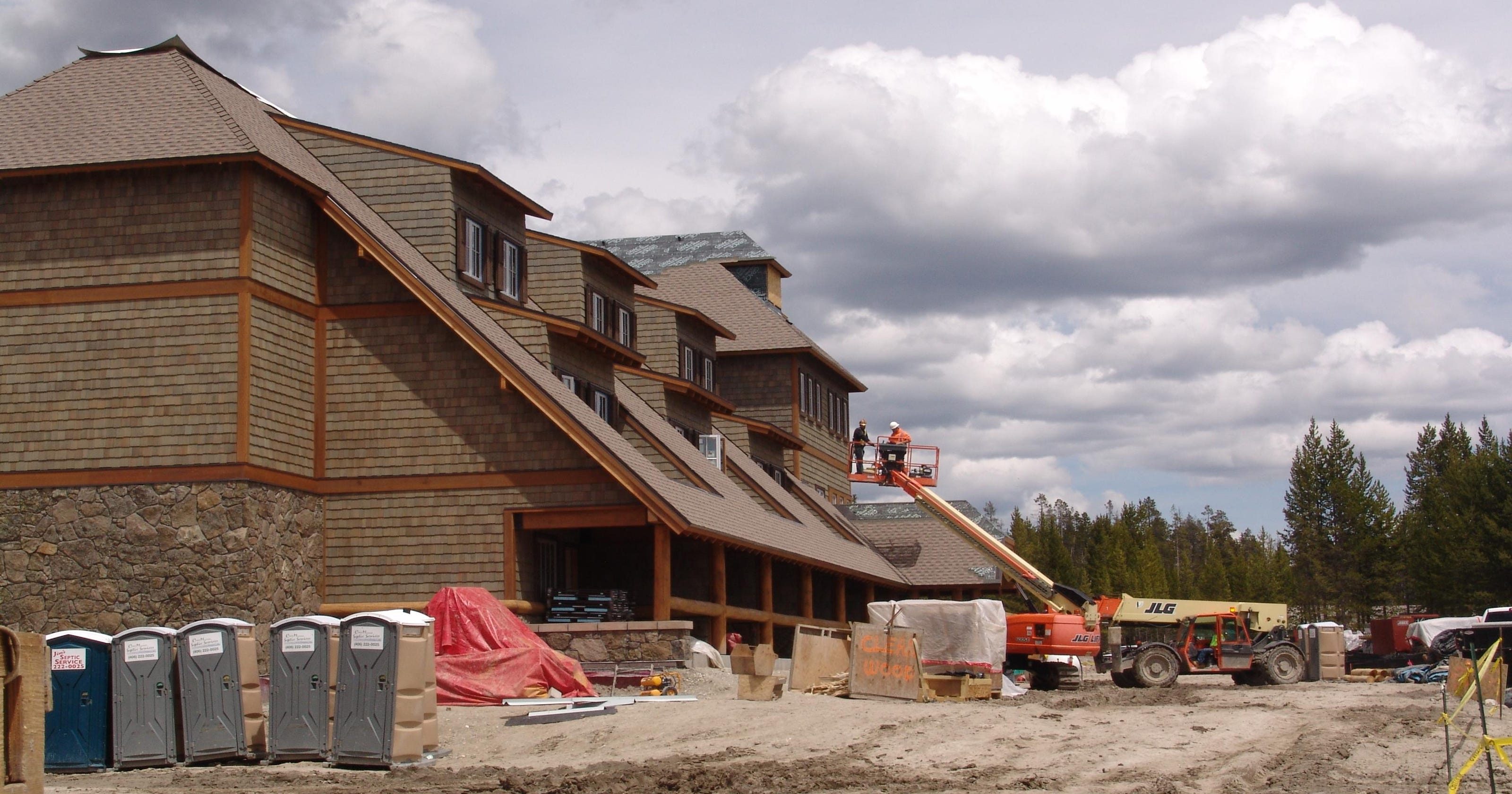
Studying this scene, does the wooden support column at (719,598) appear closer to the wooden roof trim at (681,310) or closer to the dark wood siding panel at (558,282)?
the dark wood siding panel at (558,282)

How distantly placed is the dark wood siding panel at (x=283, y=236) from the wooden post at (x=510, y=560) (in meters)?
5.34

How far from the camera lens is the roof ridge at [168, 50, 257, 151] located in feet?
82.2

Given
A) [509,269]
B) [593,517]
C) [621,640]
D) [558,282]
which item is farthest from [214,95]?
[621,640]

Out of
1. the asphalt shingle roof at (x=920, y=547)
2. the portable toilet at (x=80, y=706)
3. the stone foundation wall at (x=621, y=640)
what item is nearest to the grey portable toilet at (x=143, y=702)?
the portable toilet at (x=80, y=706)

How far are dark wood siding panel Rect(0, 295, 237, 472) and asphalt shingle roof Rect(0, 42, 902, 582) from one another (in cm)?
261

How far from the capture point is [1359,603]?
73250 millimetres

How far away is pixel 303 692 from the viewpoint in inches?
680

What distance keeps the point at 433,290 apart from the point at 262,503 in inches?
179

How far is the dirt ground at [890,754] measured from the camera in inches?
589

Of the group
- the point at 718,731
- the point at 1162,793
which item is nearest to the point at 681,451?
the point at 718,731

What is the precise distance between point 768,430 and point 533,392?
56.4ft

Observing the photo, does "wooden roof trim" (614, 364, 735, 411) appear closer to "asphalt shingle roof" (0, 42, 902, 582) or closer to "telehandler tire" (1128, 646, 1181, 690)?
"asphalt shingle roof" (0, 42, 902, 582)

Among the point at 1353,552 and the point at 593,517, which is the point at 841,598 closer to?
the point at 593,517

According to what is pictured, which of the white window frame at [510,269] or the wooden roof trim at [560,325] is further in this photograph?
the white window frame at [510,269]
